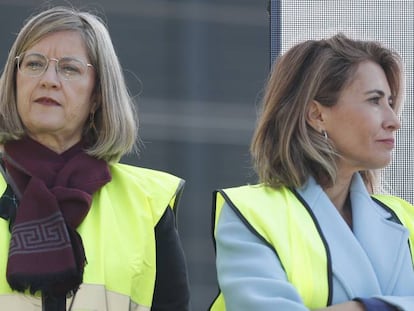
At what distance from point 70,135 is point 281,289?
2.62 ft

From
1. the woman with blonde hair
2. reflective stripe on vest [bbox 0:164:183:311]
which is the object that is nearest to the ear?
the woman with blonde hair

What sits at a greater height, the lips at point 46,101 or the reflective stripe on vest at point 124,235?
the lips at point 46,101

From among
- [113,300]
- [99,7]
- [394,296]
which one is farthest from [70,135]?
[99,7]

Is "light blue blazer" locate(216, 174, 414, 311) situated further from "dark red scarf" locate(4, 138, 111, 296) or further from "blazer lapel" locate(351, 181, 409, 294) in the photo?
"dark red scarf" locate(4, 138, 111, 296)

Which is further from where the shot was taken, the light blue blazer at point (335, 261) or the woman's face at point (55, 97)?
the woman's face at point (55, 97)

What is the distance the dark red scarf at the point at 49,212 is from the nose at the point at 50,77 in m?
0.17

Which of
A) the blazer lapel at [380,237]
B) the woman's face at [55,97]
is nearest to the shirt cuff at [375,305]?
the blazer lapel at [380,237]

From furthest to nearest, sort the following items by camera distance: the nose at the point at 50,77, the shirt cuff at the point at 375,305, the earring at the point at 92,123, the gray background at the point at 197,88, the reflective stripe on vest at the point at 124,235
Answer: the gray background at the point at 197,88
the earring at the point at 92,123
the nose at the point at 50,77
the reflective stripe on vest at the point at 124,235
the shirt cuff at the point at 375,305

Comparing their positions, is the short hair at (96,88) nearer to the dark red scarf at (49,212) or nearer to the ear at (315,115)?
the dark red scarf at (49,212)

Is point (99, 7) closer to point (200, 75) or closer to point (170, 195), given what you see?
point (200, 75)

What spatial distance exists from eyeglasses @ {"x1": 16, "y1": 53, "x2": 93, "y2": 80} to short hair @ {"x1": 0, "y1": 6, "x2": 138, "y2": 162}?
37mm

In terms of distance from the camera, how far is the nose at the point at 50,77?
3180 mm

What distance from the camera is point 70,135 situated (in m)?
3.27

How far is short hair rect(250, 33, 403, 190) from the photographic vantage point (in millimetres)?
3230
